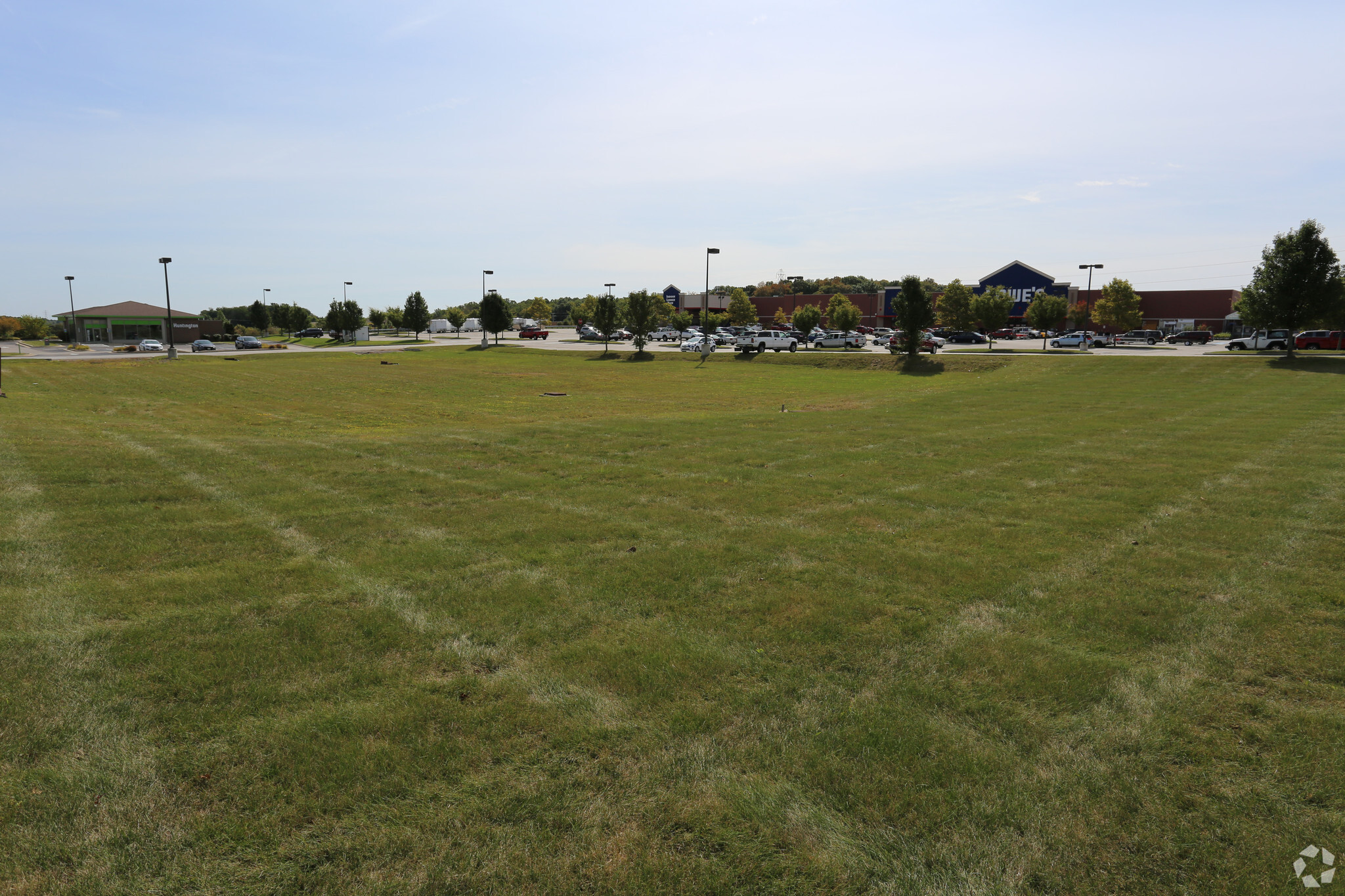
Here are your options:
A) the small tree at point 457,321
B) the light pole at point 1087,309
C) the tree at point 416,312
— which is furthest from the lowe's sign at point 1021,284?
the small tree at point 457,321

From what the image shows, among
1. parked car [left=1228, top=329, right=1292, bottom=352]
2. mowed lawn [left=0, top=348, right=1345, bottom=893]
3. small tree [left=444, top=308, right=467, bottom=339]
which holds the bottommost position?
mowed lawn [left=0, top=348, right=1345, bottom=893]

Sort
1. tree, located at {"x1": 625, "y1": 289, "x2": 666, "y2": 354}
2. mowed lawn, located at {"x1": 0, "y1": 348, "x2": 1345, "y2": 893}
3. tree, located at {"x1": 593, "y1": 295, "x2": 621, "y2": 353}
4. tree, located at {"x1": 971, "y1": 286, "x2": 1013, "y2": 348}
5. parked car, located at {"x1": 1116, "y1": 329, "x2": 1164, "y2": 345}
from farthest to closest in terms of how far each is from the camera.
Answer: tree, located at {"x1": 971, "y1": 286, "x2": 1013, "y2": 348}
parked car, located at {"x1": 1116, "y1": 329, "x2": 1164, "y2": 345}
tree, located at {"x1": 593, "y1": 295, "x2": 621, "y2": 353}
tree, located at {"x1": 625, "y1": 289, "x2": 666, "y2": 354}
mowed lawn, located at {"x1": 0, "y1": 348, "x2": 1345, "y2": 893}

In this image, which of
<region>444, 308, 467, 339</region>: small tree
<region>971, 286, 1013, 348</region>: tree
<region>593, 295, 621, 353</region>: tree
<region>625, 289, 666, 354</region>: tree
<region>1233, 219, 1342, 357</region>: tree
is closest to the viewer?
<region>1233, 219, 1342, 357</region>: tree

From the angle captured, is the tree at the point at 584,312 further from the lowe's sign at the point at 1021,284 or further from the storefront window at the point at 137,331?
the storefront window at the point at 137,331

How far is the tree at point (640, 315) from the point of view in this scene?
198 feet

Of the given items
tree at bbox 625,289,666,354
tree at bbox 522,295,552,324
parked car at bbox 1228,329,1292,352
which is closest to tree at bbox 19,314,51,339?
tree at bbox 522,295,552,324

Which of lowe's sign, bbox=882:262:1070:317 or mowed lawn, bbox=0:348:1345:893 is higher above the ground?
lowe's sign, bbox=882:262:1070:317

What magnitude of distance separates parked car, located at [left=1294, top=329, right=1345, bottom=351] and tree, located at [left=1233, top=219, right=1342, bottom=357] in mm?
9865

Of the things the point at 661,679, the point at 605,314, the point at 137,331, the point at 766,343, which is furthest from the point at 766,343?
the point at 137,331

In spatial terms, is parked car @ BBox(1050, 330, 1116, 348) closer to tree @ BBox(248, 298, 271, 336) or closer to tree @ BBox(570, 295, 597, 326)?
tree @ BBox(570, 295, 597, 326)

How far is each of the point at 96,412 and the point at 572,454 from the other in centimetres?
1672

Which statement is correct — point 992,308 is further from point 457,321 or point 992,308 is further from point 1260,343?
point 457,321

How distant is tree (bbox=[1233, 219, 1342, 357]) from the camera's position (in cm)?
3956

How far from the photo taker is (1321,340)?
164 feet
